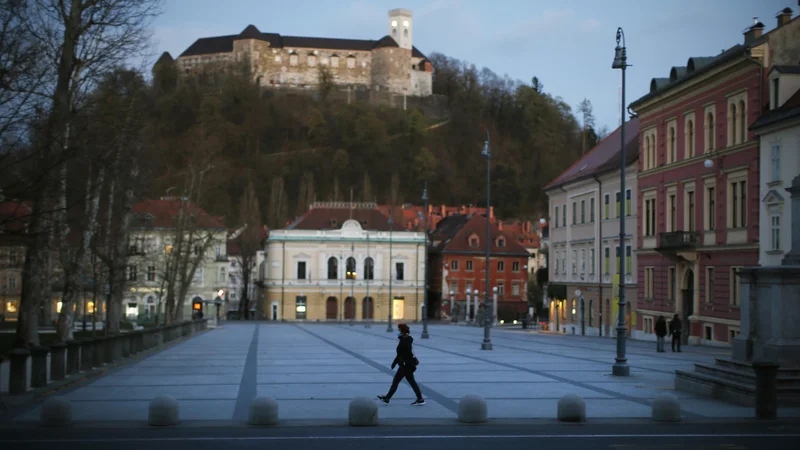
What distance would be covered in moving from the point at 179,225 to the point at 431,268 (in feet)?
200

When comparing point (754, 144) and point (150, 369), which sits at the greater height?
point (754, 144)

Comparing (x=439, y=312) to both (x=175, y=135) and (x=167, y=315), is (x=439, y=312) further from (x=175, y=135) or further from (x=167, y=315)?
(x=175, y=135)

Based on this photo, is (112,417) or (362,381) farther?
(362,381)

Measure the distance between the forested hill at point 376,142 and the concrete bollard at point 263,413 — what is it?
124807mm

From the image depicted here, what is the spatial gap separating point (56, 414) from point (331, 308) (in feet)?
303

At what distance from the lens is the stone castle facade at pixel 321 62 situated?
19462 centimetres

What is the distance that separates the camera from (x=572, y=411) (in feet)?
57.6

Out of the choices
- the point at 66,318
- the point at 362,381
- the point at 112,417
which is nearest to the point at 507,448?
the point at 112,417

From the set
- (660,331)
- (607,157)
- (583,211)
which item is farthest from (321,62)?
(660,331)

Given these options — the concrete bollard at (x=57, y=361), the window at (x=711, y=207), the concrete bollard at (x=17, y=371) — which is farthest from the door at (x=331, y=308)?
the concrete bollard at (x=17, y=371)

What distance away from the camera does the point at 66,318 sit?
35.2 metres

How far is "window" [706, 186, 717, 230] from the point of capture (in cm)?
4559

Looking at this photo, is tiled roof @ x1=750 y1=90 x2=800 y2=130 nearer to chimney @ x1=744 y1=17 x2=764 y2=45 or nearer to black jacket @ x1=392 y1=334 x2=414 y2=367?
chimney @ x1=744 y1=17 x2=764 y2=45

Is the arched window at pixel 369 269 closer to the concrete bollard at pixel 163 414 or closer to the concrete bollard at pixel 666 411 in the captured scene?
the concrete bollard at pixel 666 411
